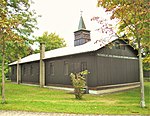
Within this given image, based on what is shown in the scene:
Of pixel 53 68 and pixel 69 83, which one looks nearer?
pixel 69 83

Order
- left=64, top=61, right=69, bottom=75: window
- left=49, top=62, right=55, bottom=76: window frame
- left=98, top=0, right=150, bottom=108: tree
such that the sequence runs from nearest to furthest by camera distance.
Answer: left=98, top=0, right=150, bottom=108: tree → left=64, top=61, right=69, bottom=75: window → left=49, top=62, right=55, bottom=76: window frame

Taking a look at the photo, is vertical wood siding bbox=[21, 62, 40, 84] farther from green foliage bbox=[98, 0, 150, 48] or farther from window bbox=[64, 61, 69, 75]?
green foliage bbox=[98, 0, 150, 48]

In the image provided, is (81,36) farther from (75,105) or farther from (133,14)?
(75,105)

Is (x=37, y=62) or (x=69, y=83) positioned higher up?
(x=37, y=62)

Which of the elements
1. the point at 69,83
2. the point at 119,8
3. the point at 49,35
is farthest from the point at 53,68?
the point at 49,35

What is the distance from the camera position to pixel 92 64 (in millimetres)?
15375

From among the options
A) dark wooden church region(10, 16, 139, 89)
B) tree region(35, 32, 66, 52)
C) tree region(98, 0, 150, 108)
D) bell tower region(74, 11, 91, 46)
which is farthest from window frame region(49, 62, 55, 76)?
tree region(35, 32, 66, 52)

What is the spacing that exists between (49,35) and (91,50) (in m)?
34.7

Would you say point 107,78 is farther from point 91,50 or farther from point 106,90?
point 91,50

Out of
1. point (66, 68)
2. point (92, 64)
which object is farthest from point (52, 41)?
point (92, 64)

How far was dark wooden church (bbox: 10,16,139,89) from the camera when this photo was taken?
604 inches

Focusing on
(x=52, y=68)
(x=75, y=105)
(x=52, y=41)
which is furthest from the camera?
(x=52, y=41)

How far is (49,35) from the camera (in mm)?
48031

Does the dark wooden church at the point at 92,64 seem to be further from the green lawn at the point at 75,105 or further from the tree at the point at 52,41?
the tree at the point at 52,41
